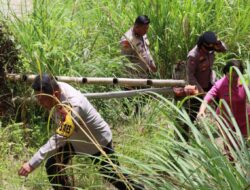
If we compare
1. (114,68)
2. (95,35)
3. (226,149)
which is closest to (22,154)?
(114,68)

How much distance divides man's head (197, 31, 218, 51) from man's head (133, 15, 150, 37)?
0.98 m

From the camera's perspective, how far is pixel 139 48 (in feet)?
21.6

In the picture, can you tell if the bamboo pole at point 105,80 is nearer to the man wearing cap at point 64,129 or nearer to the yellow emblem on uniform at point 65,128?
the man wearing cap at point 64,129

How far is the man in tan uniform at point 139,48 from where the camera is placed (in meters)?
6.55

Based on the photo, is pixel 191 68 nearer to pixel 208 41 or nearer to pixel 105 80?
pixel 208 41

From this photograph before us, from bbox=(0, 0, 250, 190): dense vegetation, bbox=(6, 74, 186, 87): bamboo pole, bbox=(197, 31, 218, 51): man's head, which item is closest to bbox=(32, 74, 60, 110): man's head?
bbox=(0, 0, 250, 190): dense vegetation

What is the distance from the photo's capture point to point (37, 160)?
4.09 metres

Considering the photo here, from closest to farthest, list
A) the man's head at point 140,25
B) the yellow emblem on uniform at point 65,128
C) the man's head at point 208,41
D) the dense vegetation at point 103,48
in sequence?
the yellow emblem on uniform at point 65,128
the dense vegetation at point 103,48
the man's head at point 208,41
the man's head at point 140,25

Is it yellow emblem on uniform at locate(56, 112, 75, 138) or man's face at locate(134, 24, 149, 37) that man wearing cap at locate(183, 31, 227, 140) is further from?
yellow emblem on uniform at locate(56, 112, 75, 138)

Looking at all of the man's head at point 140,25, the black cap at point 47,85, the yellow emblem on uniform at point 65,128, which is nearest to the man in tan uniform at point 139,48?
the man's head at point 140,25

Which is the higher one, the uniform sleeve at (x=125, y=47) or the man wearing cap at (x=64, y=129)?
the uniform sleeve at (x=125, y=47)

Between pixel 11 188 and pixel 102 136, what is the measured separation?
881 millimetres

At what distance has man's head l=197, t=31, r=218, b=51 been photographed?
565 cm

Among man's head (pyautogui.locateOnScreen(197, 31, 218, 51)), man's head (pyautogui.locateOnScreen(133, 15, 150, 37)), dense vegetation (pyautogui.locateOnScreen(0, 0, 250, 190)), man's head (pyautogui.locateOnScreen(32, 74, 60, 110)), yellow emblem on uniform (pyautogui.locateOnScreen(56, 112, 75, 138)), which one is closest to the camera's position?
yellow emblem on uniform (pyautogui.locateOnScreen(56, 112, 75, 138))
